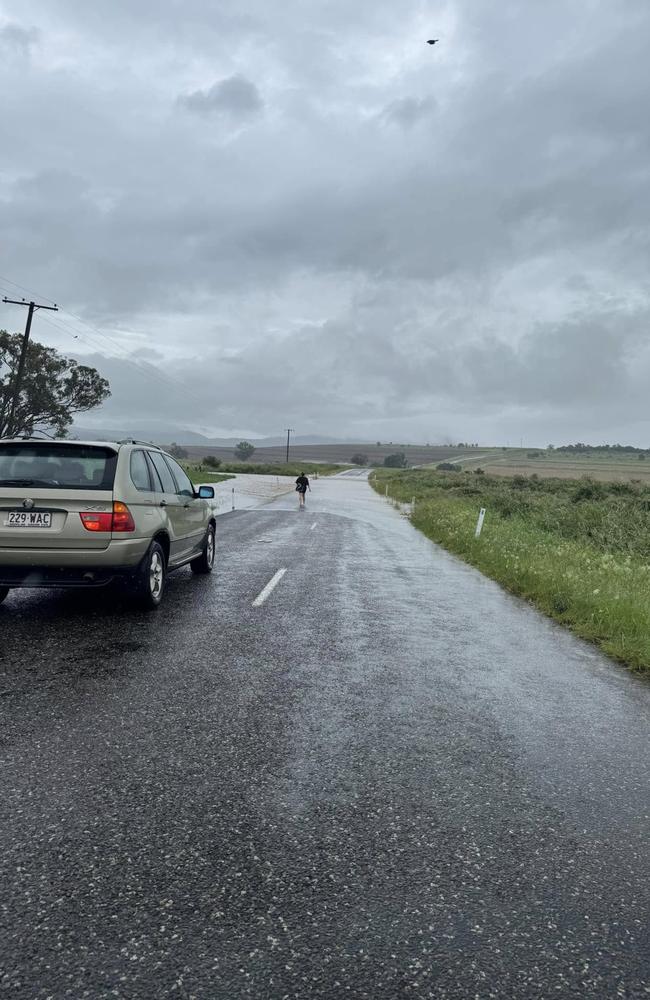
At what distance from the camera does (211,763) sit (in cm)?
353

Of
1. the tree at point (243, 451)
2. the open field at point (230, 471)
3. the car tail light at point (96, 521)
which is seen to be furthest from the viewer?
the tree at point (243, 451)

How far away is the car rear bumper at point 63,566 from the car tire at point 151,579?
0.31 meters

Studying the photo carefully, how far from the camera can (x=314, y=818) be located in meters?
3.02

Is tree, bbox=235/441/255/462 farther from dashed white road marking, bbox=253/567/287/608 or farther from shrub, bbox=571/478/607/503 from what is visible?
dashed white road marking, bbox=253/567/287/608

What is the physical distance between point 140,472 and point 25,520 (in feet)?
4.57

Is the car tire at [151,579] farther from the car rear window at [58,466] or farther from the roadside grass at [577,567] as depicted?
the roadside grass at [577,567]

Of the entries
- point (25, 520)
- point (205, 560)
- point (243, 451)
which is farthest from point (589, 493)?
point (243, 451)

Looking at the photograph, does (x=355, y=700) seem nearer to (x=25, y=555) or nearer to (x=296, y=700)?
(x=296, y=700)

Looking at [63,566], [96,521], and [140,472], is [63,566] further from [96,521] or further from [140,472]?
[140,472]

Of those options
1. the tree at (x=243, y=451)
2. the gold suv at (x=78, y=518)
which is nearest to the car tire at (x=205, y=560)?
the gold suv at (x=78, y=518)

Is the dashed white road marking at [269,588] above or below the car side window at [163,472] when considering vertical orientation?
below

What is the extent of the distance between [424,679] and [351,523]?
15.6 m

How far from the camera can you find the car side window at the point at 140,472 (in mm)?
6945

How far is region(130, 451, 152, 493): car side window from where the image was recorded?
22.8 ft
